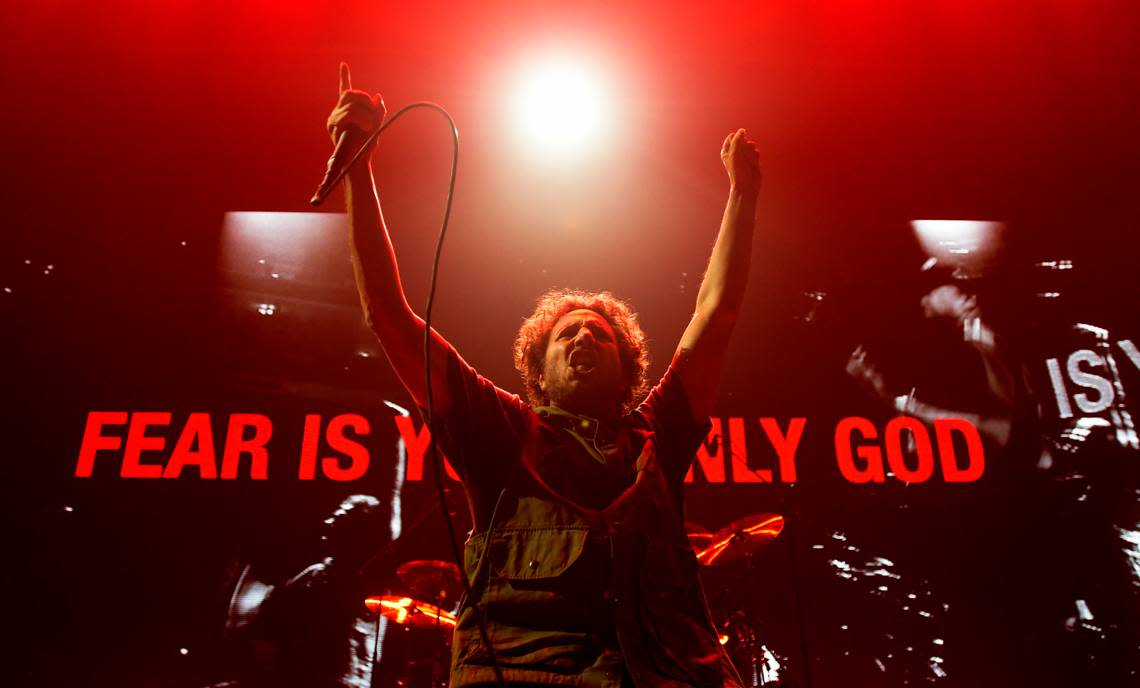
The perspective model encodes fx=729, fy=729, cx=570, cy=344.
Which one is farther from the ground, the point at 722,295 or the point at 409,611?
the point at 722,295

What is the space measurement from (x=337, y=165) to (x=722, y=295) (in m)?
0.77

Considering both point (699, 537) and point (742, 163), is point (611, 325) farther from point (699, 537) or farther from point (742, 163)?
point (699, 537)

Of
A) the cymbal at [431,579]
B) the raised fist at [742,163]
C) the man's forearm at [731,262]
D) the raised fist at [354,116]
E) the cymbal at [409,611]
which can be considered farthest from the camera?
the cymbal at [409,611]

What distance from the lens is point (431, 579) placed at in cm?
352

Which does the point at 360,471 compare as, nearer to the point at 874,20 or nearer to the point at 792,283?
the point at 792,283

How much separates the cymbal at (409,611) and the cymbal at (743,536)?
130 cm

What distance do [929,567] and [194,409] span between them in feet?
13.9

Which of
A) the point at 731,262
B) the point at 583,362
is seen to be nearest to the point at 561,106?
the point at 731,262

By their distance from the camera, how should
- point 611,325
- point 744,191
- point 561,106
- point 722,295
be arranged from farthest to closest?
point 561,106 → point 611,325 → point 744,191 → point 722,295

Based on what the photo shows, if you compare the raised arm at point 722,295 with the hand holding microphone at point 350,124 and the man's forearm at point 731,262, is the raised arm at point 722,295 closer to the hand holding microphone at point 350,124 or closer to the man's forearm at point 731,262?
the man's forearm at point 731,262

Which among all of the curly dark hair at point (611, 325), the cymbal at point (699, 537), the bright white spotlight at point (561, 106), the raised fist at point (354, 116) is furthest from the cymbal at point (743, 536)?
the raised fist at point (354, 116)

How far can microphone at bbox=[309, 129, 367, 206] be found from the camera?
4.14 ft

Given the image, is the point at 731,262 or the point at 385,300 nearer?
the point at 385,300

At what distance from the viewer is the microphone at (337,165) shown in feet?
4.14
